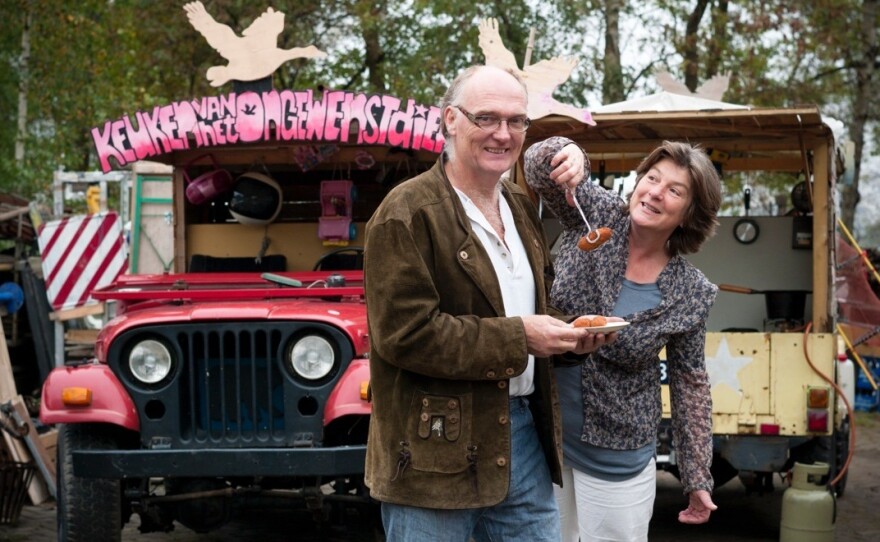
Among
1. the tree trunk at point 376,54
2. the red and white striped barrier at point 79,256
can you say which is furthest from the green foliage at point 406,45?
the red and white striped barrier at point 79,256

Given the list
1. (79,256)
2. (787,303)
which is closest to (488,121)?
(787,303)

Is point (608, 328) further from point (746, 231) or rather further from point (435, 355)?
point (746, 231)

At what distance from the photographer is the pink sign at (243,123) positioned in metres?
6.89

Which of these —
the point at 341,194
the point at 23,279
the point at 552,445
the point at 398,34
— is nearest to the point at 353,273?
the point at 341,194

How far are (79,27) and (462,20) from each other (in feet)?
22.7

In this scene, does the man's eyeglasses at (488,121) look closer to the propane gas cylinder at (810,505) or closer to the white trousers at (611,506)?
the white trousers at (611,506)

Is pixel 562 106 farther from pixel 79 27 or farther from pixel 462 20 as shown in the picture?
pixel 79 27

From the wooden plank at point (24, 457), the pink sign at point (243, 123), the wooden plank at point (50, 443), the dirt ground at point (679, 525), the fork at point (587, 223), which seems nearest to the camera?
the fork at point (587, 223)

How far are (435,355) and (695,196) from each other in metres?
1.16

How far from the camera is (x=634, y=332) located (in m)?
3.41

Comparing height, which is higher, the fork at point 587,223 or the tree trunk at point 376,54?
the tree trunk at point 376,54

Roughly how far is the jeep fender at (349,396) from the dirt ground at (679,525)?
195 centimetres

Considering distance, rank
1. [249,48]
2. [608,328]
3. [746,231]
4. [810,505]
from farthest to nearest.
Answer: [746,231] < [249,48] < [810,505] < [608,328]

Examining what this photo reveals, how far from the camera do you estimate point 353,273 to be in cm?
689
